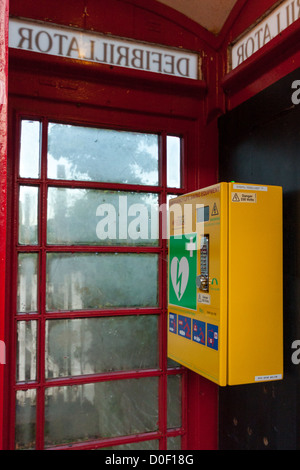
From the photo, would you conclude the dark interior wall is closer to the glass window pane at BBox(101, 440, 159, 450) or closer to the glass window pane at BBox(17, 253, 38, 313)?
the glass window pane at BBox(101, 440, 159, 450)

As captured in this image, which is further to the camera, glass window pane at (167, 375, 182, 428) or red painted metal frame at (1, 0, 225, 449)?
glass window pane at (167, 375, 182, 428)

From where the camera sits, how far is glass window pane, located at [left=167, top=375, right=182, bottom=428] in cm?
263

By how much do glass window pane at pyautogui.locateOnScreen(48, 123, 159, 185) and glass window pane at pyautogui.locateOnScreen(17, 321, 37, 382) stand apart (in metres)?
0.89

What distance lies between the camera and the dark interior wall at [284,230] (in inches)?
79.0

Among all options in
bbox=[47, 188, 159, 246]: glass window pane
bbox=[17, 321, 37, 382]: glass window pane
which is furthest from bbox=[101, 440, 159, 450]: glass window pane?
bbox=[47, 188, 159, 246]: glass window pane

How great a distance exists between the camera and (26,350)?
237cm

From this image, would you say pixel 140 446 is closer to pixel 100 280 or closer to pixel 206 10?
pixel 100 280

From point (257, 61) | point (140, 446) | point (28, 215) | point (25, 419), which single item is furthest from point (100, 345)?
point (257, 61)

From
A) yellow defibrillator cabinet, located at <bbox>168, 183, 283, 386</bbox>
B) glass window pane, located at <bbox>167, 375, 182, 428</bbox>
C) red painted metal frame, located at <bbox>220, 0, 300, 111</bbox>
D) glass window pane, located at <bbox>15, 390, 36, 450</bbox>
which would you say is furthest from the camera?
glass window pane, located at <bbox>167, 375, 182, 428</bbox>

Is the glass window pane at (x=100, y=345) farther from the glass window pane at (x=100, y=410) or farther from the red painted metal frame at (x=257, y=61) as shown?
the red painted metal frame at (x=257, y=61)

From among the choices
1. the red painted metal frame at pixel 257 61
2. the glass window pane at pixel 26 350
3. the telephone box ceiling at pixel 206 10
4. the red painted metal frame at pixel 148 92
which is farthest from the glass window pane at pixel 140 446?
the telephone box ceiling at pixel 206 10

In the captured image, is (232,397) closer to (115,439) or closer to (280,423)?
(280,423)

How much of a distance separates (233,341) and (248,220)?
0.58 metres
